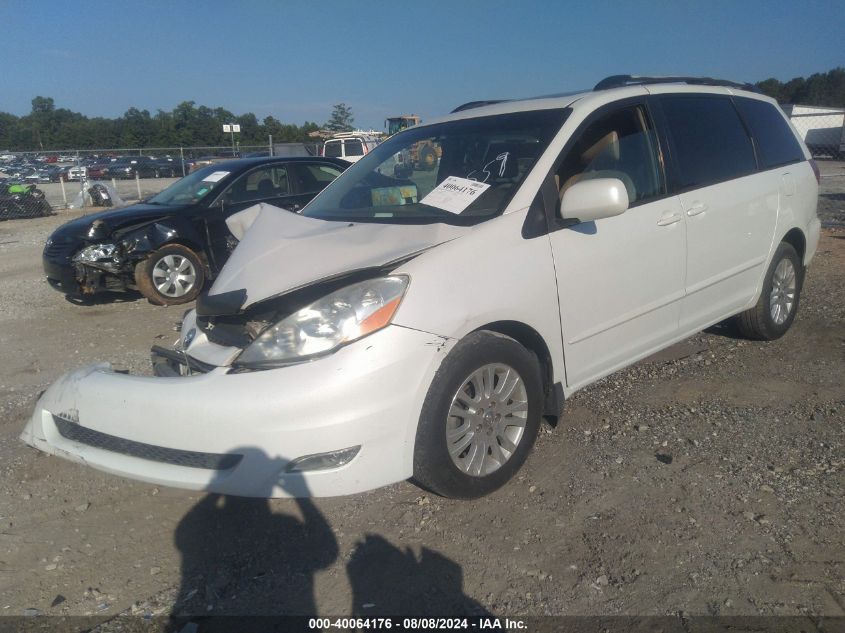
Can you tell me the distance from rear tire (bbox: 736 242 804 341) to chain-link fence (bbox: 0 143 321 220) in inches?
700

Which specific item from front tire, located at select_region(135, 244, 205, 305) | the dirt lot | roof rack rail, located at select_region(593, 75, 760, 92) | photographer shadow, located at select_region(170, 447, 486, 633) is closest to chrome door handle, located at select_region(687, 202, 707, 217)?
roof rack rail, located at select_region(593, 75, 760, 92)

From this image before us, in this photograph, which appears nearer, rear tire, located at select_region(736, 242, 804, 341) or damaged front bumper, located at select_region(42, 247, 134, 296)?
rear tire, located at select_region(736, 242, 804, 341)

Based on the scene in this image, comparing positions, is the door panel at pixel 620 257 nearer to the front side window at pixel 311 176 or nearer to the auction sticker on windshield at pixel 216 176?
the front side window at pixel 311 176

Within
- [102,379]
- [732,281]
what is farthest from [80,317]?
[732,281]

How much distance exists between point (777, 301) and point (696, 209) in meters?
1.55

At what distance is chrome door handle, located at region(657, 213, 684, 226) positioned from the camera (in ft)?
12.2

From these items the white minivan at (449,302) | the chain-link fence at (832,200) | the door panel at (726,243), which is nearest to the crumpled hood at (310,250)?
the white minivan at (449,302)

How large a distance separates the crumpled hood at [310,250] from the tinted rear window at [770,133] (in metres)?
2.81

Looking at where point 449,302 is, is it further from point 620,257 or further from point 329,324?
point 620,257

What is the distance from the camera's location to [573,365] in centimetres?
337

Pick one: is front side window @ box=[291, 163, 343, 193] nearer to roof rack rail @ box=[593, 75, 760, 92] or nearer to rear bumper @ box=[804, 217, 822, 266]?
roof rack rail @ box=[593, 75, 760, 92]

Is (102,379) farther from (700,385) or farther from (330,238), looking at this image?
(700,385)

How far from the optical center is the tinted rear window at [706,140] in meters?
4.01

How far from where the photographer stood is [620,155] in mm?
3734
